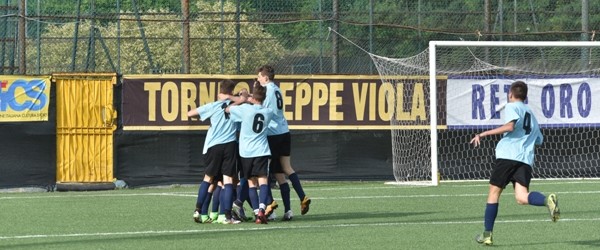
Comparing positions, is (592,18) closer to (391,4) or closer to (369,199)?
(391,4)

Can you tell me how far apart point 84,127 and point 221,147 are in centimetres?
742

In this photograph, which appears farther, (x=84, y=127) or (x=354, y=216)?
(x=84, y=127)

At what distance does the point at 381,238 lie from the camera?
12602 mm

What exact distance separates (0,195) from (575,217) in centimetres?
977

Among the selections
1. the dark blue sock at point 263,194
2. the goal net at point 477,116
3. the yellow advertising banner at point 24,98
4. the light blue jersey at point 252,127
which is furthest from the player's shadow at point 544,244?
the yellow advertising banner at point 24,98

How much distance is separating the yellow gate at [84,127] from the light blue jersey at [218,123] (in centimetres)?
724

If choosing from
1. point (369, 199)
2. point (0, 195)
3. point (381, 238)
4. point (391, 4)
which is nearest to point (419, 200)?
point (369, 199)

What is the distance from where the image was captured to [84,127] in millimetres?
21375

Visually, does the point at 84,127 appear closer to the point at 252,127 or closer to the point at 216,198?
the point at 216,198

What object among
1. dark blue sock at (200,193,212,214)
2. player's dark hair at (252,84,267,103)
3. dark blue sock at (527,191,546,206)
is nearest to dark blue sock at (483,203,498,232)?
dark blue sock at (527,191,546,206)

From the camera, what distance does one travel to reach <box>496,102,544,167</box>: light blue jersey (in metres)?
12.0

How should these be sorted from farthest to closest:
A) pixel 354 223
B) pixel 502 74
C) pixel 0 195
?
pixel 502 74 < pixel 0 195 < pixel 354 223

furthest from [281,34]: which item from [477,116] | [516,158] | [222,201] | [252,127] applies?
[516,158]

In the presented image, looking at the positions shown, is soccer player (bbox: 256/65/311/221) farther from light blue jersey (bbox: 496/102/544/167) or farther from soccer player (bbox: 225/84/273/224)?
light blue jersey (bbox: 496/102/544/167)
